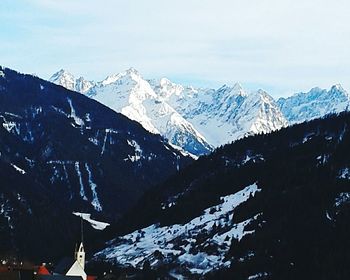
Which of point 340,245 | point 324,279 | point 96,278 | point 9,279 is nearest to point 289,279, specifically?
point 324,279

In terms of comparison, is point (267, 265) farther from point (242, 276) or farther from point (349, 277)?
point (349, 277)

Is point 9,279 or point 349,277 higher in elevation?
point 9,279

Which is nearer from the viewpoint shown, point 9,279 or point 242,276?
point 9,279

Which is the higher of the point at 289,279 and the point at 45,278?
the point at 45,278

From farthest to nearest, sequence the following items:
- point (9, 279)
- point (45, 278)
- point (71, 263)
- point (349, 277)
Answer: point (71, 263)
point (349, 277)
point (45, 278)
point (9, 279)

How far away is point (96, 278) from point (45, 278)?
34745mm

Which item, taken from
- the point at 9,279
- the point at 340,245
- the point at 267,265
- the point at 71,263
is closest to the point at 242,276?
the point at 267,265

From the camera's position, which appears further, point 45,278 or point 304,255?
point 304,255

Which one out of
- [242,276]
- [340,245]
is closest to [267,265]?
[242,276]

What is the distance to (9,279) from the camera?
14200cm

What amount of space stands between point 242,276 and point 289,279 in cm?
1754

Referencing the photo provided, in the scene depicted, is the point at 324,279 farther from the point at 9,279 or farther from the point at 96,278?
the point at 9,279

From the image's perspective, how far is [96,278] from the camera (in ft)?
644

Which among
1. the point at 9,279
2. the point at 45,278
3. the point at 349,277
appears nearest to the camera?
the point at 9,279
